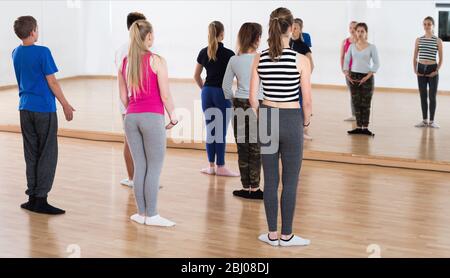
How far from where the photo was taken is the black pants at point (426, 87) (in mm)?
9578

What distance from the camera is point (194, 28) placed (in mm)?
10547

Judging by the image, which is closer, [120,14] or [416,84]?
[416,84]

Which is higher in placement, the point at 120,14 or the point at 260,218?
the point at 120,14

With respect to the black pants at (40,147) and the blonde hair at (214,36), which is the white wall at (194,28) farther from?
the black pants at (40,147)

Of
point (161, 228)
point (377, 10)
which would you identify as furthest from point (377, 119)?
point (161, 228)

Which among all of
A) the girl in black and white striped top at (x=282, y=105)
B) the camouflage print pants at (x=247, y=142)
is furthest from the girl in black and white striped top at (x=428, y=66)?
the girl in black and white striped top at (x=282, y=105)

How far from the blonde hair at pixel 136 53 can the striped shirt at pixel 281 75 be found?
3.24 feet

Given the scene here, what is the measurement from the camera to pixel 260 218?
6895mm

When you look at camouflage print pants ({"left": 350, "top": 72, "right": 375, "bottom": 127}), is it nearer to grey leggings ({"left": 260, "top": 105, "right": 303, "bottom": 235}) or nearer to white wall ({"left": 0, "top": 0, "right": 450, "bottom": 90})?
white wall ({"left": 0, "top": 0, "right": 450, "bottom": 90})

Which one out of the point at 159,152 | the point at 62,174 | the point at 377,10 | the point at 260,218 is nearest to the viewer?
the point at 159,152
